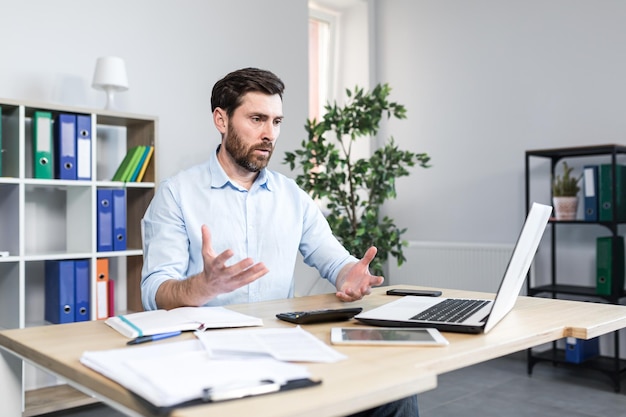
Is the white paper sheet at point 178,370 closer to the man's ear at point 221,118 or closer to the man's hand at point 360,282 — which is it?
the man's hand at point 360,282

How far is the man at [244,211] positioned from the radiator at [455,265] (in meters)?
2.29

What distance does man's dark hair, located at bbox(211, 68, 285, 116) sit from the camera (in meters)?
1.91

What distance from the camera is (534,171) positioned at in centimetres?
399

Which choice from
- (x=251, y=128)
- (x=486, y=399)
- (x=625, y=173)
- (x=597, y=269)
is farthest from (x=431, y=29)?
(x=251, y=128)

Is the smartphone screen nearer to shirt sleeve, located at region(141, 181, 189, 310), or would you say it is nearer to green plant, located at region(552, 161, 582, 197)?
shirt sleeve, located at region(141, 181, 189, 310)

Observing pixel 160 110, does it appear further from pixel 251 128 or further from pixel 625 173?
pixel 625 173

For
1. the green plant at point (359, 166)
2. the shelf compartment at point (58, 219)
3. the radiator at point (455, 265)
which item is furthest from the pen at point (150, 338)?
the radiator at point (455, 265)

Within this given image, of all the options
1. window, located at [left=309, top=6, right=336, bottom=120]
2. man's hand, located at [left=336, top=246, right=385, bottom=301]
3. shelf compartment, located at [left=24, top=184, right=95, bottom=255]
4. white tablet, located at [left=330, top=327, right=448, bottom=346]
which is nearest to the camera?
white tablet, located at [left=330, top=327, right=448, bottom=346]

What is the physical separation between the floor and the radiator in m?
0.64

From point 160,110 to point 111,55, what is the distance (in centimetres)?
40

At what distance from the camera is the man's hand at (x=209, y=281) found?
123cm

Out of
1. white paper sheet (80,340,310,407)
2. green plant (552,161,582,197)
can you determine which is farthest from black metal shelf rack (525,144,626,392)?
white paper sheet (80,340,310,407)

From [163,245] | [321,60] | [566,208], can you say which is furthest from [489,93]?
[163,245]

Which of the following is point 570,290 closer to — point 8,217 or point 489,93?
point 489,93
